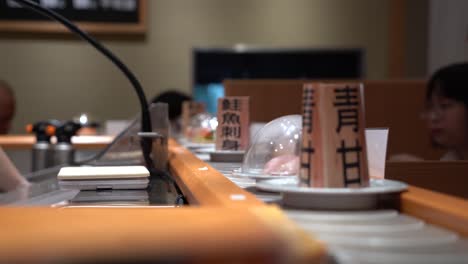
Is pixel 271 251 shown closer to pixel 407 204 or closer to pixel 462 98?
pixel 407 204

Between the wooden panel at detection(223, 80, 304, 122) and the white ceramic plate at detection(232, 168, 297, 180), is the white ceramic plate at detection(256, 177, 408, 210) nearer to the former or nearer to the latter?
the white ceramic plate at detection(232, 168, 297, 180)

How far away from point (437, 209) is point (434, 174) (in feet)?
1.91

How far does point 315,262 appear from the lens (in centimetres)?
48

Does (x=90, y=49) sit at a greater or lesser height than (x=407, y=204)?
greater

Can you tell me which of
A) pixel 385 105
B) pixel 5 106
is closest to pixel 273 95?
pixel 385 105

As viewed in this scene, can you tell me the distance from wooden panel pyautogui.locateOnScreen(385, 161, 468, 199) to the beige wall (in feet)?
14.4

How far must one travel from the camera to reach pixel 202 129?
2.44m

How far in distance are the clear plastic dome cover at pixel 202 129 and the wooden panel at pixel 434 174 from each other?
104cm

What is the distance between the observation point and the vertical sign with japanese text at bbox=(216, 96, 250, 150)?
64.9 inches

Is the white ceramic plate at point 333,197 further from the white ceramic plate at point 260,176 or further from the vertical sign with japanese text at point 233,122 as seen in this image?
the vertical sign with japanese text at point 233,122

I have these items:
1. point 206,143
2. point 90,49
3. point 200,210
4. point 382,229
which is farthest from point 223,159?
point 90,49

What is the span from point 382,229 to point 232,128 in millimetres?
999

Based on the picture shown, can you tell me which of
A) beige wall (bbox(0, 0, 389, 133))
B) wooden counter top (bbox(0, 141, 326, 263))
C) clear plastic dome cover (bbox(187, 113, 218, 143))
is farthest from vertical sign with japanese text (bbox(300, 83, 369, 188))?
beige wall (bbox(0, 0, 389, 133))

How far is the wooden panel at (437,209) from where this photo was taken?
0.69 metres
